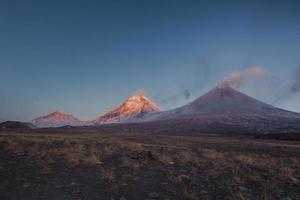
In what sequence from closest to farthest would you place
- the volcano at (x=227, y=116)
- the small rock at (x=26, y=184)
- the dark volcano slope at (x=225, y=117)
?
the small rock at (x=26, y=184) → the dark volcano slope at (x=225, y=117) → the volcano at (x=227, y=116)

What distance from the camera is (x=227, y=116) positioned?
121062mm

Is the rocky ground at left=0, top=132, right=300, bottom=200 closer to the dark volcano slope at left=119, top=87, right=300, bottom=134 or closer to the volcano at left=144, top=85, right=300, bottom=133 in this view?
the dark volcano slope at left=119, top=87, right=300, bottom=134

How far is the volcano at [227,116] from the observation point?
10037cm

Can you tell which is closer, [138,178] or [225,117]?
[138,178]

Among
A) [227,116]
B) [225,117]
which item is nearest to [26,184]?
[225,117]

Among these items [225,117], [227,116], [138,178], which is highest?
[227,116]

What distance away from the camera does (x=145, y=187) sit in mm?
9305

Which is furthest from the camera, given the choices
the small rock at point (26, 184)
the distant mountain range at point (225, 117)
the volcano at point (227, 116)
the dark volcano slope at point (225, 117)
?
the distant mountain range at point (225, 117)

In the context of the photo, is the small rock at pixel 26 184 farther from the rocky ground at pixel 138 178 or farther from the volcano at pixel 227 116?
the volcano at pixel 227 116

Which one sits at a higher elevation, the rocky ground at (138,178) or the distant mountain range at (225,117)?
the distant mountain range at (225,117)

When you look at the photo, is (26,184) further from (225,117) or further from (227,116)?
(227,116)

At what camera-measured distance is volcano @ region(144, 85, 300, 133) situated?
10037cm

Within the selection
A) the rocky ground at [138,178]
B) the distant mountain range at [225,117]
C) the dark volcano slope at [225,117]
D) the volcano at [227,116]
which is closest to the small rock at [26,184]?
the rocky ground at [138,178]

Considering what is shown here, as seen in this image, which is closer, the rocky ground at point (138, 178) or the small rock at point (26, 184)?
the rocky ground at point (138, 178)
